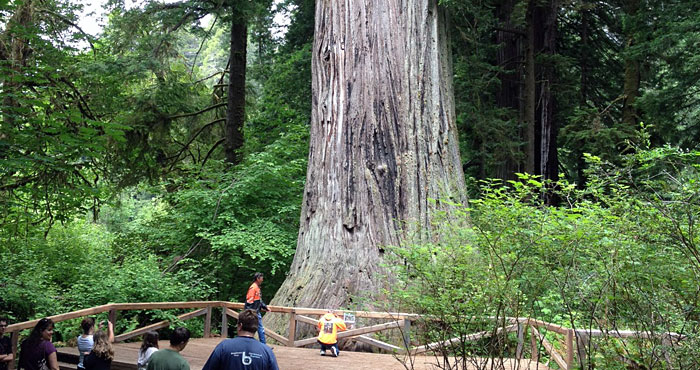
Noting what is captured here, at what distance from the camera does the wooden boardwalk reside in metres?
8.00

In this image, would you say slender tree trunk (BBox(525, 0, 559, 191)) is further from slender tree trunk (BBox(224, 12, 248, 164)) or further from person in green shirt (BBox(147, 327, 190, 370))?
person in green shirt (BBox(147, 327, 190, 370))

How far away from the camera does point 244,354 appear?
4.13 meters

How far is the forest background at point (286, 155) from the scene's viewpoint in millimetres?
5355

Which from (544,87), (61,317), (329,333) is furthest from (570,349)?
(544,87)

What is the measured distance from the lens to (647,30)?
1435 centimetres

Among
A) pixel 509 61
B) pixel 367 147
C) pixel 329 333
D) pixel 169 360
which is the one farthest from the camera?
pixel 509 61

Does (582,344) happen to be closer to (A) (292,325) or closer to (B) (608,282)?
(B) (608,282)

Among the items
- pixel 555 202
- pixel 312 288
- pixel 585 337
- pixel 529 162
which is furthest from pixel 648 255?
pixel 555 202

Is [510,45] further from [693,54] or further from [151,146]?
[151,146]


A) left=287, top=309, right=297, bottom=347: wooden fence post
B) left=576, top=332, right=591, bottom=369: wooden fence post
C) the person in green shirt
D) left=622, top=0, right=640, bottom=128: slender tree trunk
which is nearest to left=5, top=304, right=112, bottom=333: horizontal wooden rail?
left=287, top=309, right=297, bottom=347: wooden fence post

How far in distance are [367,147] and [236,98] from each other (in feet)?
26.6

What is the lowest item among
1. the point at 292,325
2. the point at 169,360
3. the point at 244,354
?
→ the point at 292,325

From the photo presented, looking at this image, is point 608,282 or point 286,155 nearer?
point 608,282

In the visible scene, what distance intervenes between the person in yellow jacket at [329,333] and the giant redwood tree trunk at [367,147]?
32.1 inches
